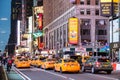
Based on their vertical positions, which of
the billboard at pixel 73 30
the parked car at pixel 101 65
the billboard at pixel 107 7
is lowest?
the parked car at pixel 101 65

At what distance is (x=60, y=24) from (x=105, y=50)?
36.4 metres

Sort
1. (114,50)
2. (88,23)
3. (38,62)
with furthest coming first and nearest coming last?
1. (88,23)
2. (114,50)
3. (38,62)

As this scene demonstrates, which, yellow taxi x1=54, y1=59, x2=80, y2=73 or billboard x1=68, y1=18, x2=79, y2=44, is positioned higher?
billboard x1=68, y1=18, x2=79, y2=44

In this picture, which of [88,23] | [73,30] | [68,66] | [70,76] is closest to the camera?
[70,76]

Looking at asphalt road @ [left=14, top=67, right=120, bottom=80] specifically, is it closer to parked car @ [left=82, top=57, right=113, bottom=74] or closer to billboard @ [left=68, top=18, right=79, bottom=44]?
parked car @ [left=82, top=57, right=113, bottom=74]

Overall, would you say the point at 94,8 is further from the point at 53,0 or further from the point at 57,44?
the point at 53,0

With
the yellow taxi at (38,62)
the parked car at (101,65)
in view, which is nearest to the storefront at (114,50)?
the yellow taxi at (38,62)

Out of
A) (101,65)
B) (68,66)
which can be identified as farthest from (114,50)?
(101,65)

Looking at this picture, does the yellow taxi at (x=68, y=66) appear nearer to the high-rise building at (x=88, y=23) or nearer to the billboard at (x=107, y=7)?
the billboard at (x=107, y=7)

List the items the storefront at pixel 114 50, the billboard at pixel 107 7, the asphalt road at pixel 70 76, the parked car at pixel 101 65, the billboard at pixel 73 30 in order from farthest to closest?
the billboard at pixel 73 30 < the storefront at pixel 114 50 < the billboard at pixel 107 7 < the parked car at pixel 101 65 < the asphalt road at pixel 70 76

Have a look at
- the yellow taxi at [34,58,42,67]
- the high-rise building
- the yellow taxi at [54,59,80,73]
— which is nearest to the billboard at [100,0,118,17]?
the yellow taxi at [34,58,42,67]

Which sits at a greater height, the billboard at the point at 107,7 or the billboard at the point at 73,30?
the billboard at the point at 107,7

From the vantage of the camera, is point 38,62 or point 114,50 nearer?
point 38,62

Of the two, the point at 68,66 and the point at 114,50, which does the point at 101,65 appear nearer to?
the point at 68,66
